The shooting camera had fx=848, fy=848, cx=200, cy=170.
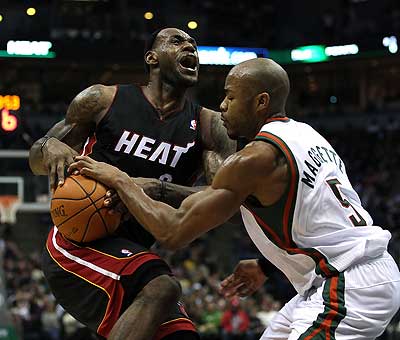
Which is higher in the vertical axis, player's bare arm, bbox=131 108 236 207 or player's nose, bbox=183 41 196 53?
player's nose, bbox=183 41 196 53

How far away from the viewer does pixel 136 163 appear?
460cm

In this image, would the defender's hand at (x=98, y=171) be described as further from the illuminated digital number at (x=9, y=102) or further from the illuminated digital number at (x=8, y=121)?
the illuminated digital number at (x=9, y=102)

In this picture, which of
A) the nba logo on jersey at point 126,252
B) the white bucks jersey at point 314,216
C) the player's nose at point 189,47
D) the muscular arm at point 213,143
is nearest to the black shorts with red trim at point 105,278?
the nba logo on jersey at point 126,252

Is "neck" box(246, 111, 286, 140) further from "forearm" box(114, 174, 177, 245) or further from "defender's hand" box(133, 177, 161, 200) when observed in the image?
"defender's hand" box(133, 177, 161, 200)

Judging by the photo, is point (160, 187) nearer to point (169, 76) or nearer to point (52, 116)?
point (169, 76)

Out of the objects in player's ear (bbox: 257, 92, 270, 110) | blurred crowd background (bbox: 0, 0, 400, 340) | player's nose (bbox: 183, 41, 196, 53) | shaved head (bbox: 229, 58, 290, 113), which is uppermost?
player's nose (bbox: 183, 41, 196, 53)

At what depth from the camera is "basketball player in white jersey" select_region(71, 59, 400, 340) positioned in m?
3.64

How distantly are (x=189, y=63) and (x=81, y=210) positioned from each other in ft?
3.84

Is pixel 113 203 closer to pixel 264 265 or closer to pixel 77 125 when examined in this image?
pixel 77 125

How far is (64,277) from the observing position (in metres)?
4.44

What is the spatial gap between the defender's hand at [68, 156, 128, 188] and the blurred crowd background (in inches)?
323

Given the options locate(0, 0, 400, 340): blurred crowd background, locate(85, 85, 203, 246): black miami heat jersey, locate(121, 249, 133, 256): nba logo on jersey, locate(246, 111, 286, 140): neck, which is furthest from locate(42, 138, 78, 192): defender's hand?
locate(0, 0, 400, 340): blurred crowd background

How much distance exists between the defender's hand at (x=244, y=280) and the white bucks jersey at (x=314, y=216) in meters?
0.80

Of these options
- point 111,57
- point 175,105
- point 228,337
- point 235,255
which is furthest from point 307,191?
point 111,57
